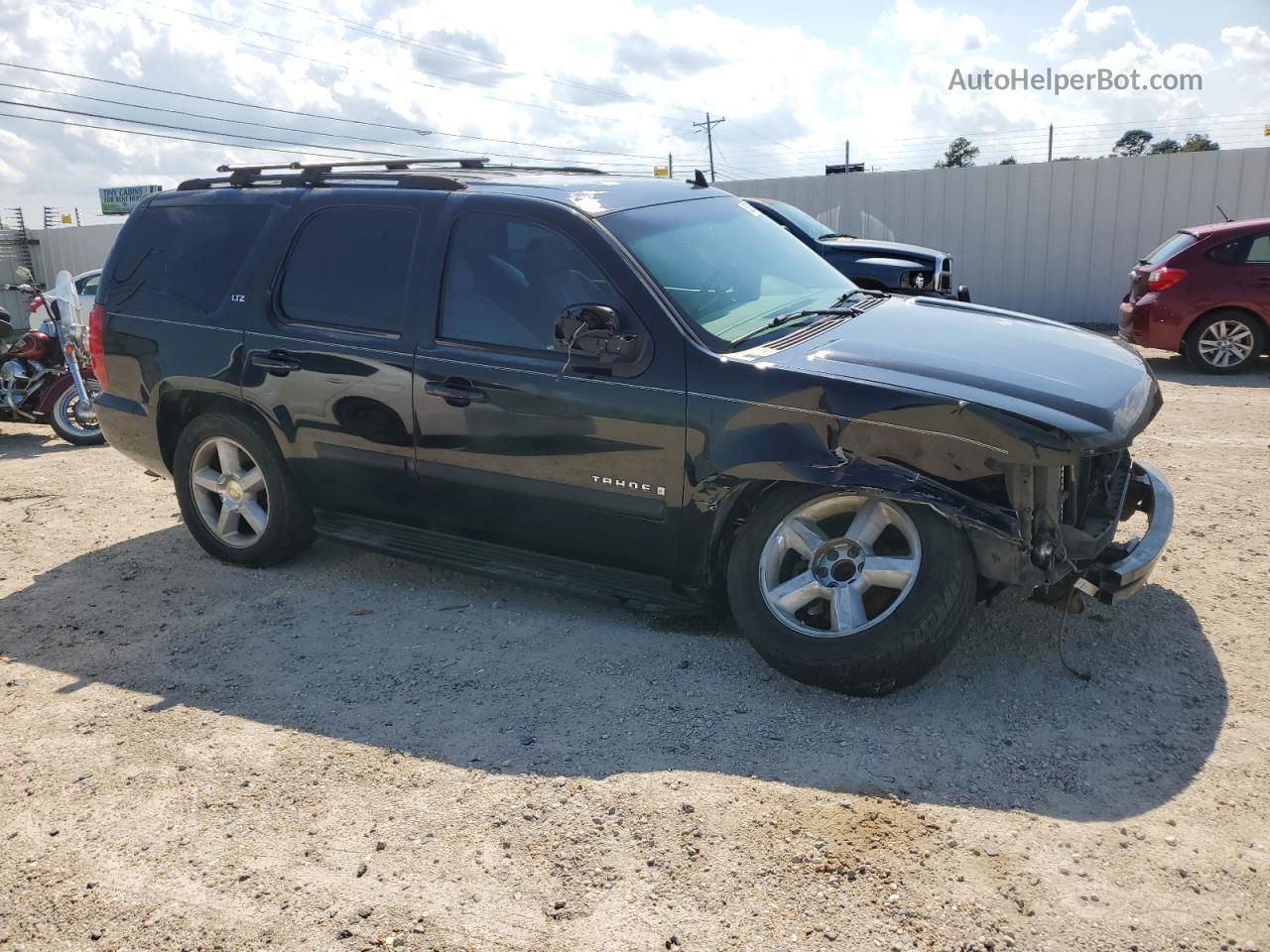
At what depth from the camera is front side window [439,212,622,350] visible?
427cm

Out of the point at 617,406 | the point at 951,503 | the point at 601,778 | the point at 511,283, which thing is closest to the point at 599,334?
the point at 617,406

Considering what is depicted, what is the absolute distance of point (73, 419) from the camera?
367 inches

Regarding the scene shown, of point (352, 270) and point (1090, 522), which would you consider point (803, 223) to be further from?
point (1090, 522)

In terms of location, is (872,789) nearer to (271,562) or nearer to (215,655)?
(215,655)

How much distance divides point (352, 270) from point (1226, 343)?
31.1 ft

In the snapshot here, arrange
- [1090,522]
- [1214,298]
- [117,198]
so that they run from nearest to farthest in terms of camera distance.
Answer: [1090,522]
[1214,298]
[117,198]

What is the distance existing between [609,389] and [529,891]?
6.30 feet

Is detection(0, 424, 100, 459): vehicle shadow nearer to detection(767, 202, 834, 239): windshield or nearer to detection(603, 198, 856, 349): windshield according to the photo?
detection(603, 198, 856, 349): windshield

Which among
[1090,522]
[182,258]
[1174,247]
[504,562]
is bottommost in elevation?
[504,562]

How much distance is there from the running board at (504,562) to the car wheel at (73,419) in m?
5.26

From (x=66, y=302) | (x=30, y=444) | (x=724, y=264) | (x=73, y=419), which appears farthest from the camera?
(x=66, y=302)

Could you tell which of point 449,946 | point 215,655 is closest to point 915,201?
point 215,655

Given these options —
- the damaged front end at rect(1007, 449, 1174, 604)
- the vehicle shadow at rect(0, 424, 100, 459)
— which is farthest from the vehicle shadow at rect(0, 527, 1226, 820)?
the vehicle shadow at rect(0, 424, 100, 459)

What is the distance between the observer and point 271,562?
5.40 metres
